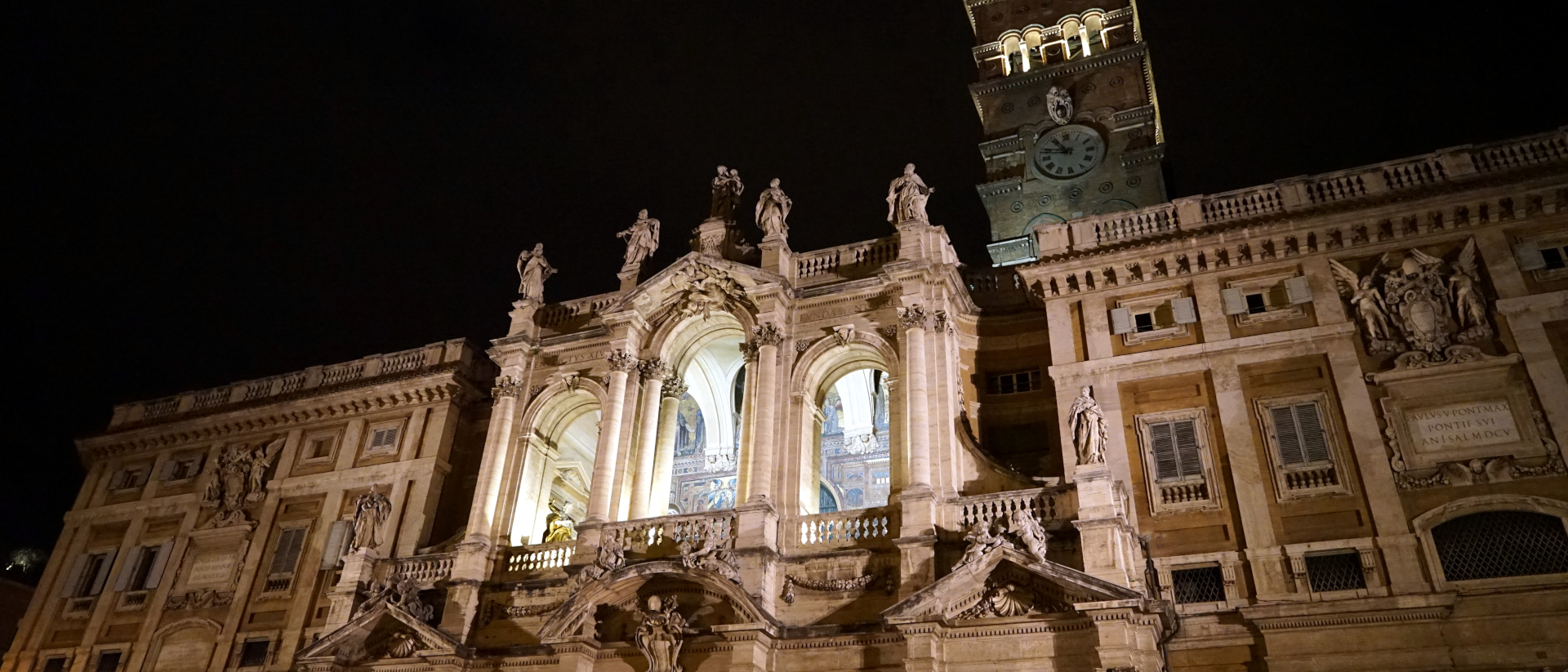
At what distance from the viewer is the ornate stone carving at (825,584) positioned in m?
20.6

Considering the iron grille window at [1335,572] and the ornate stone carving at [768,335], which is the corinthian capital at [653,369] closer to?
the ornate stone carving at [768,335]

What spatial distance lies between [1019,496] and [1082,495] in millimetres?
1624

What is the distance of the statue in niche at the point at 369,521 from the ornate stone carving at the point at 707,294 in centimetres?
917

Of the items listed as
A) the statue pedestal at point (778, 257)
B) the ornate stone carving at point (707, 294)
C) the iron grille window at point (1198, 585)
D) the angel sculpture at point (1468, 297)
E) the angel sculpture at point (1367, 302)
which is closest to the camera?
the iron grille window at point (1198, 585)

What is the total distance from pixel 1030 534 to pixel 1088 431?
92.4 inches

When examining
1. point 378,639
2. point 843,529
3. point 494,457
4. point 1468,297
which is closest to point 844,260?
point 843,529

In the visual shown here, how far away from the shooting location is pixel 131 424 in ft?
111

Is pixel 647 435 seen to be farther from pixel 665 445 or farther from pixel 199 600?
pixel 199 600

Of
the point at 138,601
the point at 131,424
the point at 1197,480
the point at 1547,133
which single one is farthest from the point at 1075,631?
the point at 131,424

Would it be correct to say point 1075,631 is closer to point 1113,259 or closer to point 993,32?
point 1113,259

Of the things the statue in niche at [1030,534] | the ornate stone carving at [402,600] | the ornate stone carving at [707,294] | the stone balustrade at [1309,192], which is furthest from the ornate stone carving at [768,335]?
the ornate stone carving at [402,600]

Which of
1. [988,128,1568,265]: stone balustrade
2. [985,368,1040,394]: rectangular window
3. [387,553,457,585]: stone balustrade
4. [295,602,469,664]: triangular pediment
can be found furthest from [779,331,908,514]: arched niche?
[387,553,457,585]: stone balustrade

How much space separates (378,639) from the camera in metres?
23.6

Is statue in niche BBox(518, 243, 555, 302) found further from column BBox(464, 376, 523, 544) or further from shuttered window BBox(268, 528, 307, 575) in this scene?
shuttered window BBox(268, 528, 307, 575)
